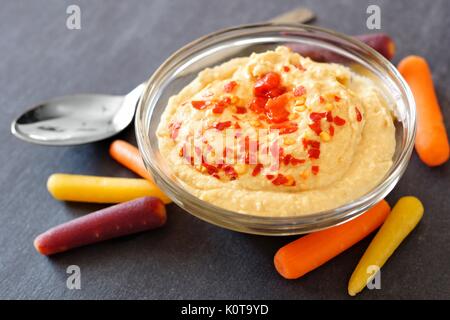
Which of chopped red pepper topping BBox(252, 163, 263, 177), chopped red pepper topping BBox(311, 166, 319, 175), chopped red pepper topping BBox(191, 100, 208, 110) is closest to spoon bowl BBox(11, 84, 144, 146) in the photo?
chopped red pepper topping BBox(191, 100, 208, 110)

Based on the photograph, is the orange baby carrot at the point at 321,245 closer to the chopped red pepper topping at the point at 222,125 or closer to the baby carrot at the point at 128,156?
the chopped red pepper topping at the point at 222,125

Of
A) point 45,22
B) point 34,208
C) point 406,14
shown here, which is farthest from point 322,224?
point 45,22

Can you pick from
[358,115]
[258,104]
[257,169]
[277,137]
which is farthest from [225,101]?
[358,115]

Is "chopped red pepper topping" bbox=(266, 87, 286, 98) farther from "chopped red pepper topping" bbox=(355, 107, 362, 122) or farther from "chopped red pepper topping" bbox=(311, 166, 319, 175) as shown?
"chopped red pepper topping" bbox=(311, 166, 319, 175)

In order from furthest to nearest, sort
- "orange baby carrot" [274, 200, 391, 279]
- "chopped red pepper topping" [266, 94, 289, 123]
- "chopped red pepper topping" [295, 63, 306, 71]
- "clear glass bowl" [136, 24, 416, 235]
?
"chopped red pepper topping" [295, 63, 306, 71] → "chopped red pepper topping" [266, 94, 289, 123] → "orange baby carrot" [274, 200, 391, 279] → "clear glass bowl" [136, 24, 416, 235]

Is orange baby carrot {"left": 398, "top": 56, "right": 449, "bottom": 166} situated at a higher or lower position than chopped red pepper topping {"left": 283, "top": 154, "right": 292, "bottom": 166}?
lower

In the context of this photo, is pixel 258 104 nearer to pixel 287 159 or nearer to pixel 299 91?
pixel 299 91
